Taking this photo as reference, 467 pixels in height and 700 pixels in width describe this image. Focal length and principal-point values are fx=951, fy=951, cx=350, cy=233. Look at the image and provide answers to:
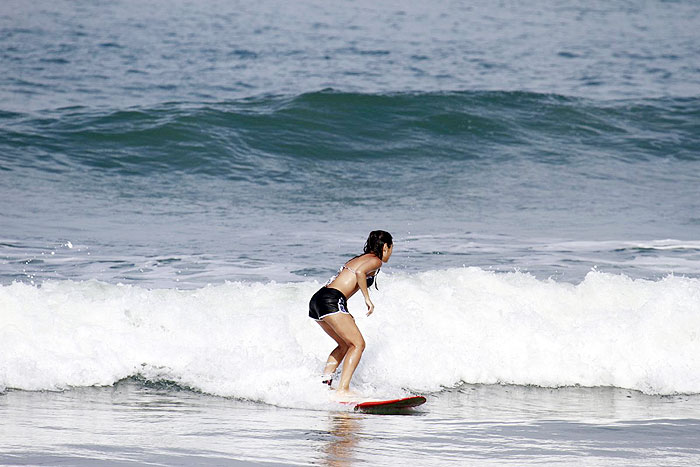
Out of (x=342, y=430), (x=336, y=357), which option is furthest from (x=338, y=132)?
(x=342, y=430)

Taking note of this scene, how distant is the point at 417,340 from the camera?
8.48 metres

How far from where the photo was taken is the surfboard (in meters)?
6.91

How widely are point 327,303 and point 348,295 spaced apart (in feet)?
0.69

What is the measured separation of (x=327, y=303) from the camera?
23.8 feet

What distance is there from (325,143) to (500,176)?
3841mm

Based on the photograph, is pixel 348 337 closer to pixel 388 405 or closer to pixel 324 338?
pixel 388 405

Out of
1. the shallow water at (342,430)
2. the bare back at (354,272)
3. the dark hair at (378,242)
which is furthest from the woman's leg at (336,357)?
the dark hair at (378,242)

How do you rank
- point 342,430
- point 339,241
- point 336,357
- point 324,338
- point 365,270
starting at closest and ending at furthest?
point 342,430 < point 365,270 < point 336,357 < point 324,338 < point 339,241

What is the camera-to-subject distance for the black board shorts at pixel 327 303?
23.8 feet

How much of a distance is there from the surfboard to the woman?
0.28 meters

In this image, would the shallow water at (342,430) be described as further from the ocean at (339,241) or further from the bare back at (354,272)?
the bare back at (354,272)

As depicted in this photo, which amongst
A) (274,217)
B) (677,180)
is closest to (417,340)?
(274,217)

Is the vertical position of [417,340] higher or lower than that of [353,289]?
lower

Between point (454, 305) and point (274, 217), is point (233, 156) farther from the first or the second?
point (454, 305)
